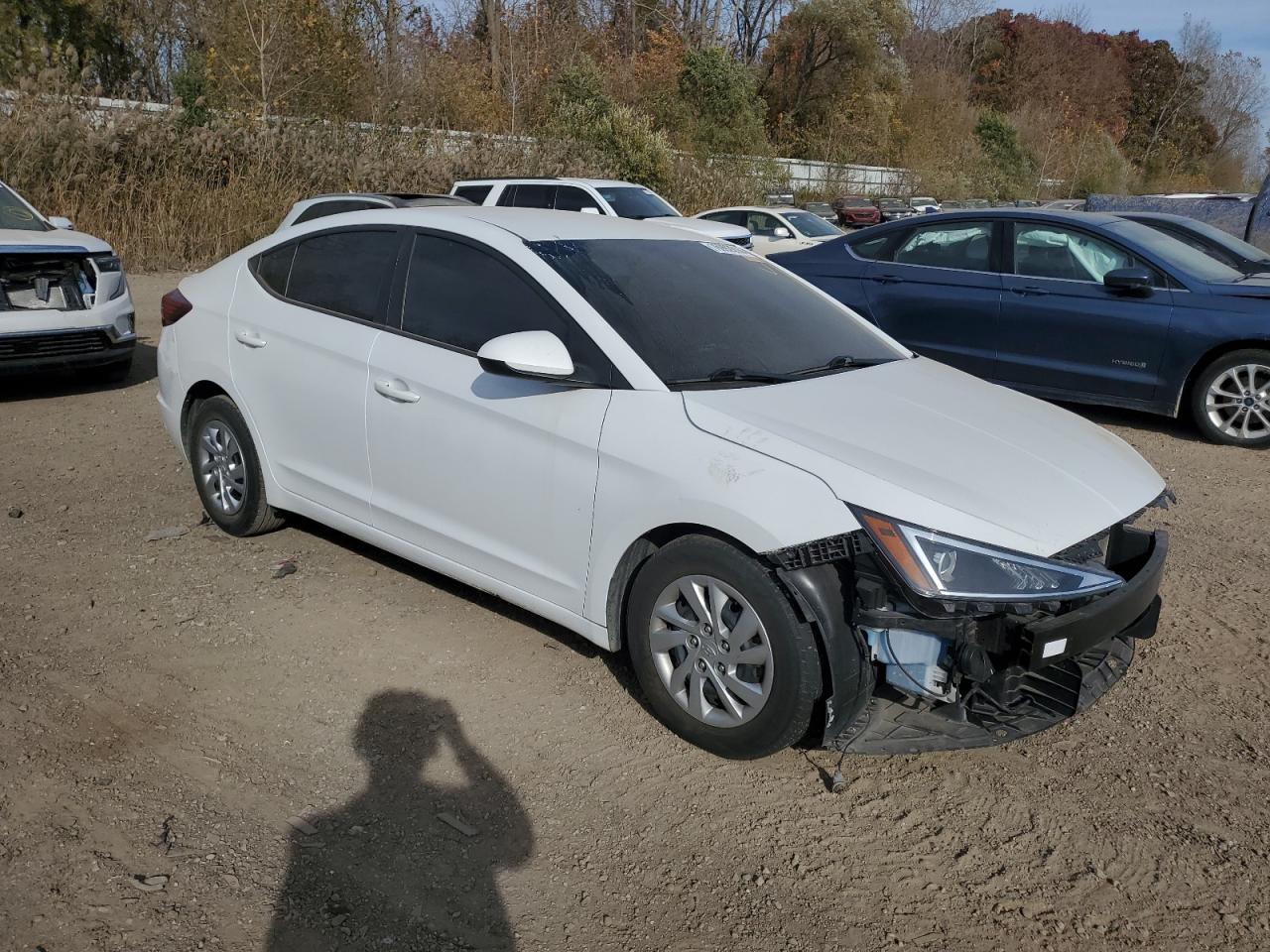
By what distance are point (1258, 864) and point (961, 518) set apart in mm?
1264

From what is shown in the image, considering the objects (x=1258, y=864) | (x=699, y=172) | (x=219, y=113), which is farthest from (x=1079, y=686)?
(x=699, y=172)

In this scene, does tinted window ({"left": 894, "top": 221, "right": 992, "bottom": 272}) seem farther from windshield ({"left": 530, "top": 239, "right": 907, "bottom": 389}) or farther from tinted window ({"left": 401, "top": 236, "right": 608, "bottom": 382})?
tinted window ({"left": 401, "top": 236, "right": 608, "bottom": 382})

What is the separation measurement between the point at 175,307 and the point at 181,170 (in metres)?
13.6

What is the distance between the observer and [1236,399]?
7387 mm

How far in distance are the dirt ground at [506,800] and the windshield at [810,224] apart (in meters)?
14.3

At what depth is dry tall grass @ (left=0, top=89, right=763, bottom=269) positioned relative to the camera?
1588 cm

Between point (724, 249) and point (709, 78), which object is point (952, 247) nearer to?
point (724, 249)

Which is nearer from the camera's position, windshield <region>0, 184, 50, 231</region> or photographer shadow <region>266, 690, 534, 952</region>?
photographer shadow <region>266, 690, 534, 952</region>

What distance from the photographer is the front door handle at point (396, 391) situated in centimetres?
412

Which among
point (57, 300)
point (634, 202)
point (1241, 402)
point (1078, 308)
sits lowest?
point (1241, 402)

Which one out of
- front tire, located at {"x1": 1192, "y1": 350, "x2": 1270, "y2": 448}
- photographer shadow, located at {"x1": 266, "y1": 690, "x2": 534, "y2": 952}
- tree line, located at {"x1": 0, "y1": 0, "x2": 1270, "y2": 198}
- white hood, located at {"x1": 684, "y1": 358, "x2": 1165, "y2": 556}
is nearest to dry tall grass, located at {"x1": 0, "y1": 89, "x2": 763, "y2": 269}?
tree line, located at {"x1": 0, "y1": 0, "x2": 1270, "y2": 198}

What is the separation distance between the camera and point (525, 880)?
2.92 metres

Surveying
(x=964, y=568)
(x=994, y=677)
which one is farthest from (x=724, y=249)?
(x=994, y=677)

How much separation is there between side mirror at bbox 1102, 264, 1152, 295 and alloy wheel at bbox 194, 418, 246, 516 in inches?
232
